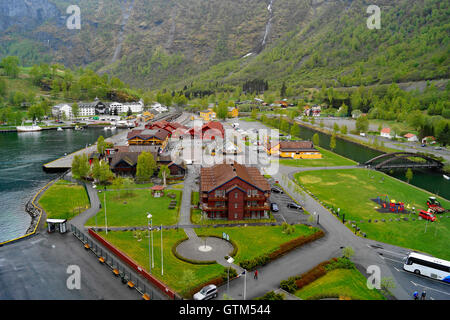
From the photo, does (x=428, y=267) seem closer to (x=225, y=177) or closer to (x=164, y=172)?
(x=225, y=177)

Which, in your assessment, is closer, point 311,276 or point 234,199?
point 311,276

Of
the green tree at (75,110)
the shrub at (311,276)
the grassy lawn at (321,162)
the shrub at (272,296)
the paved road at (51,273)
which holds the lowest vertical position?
the shrub at (311,276)

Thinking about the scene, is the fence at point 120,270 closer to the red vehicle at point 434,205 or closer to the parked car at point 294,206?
the parked car at point 294,206

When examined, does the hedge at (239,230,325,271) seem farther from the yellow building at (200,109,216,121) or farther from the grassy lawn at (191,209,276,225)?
the yellow building at (200,109,216,121)

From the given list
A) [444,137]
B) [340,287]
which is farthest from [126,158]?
[444,137]

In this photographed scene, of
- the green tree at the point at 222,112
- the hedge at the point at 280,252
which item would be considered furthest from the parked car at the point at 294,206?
the green tree at the point at 222,112

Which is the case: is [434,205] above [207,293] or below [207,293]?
above
